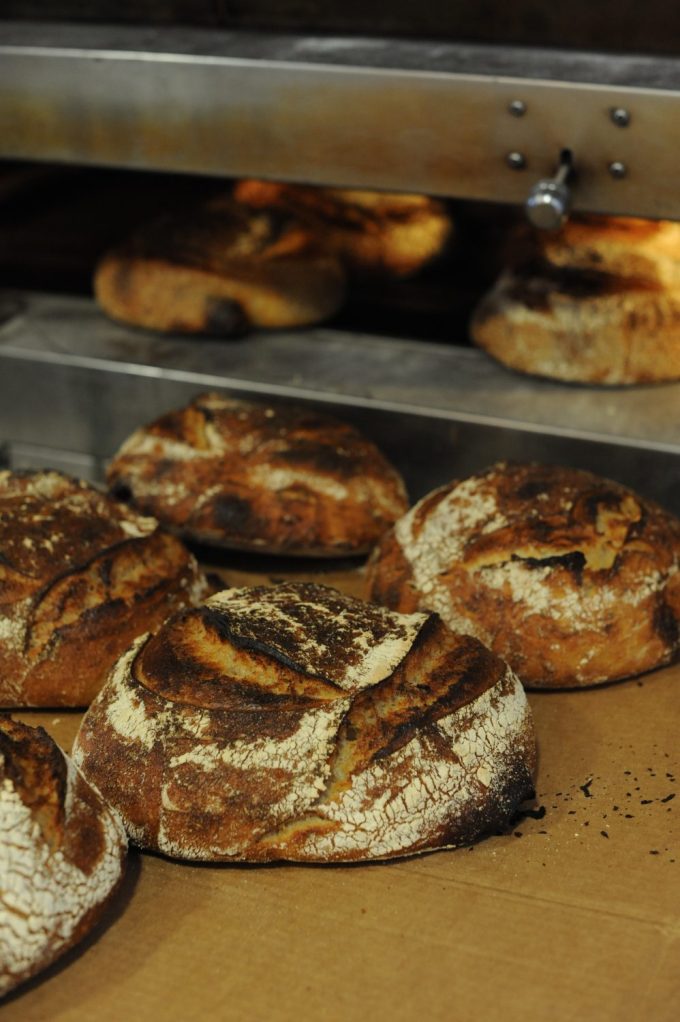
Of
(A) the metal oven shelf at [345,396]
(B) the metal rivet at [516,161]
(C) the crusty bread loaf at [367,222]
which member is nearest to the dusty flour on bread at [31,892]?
(A) the metal oven shelf at [345,396]

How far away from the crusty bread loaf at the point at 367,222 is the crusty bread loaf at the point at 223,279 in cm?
12

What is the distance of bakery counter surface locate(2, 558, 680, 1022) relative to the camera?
5.21 feet

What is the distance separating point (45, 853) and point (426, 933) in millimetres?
530

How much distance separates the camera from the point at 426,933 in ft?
5.56

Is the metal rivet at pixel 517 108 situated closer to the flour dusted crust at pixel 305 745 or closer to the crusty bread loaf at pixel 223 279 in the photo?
the crusty bread loaf at pixel 223 279

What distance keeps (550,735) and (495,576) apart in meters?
0.29

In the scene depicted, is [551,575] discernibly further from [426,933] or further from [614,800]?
[426,933]

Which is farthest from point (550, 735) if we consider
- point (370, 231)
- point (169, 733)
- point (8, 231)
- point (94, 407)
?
point (8, 231)

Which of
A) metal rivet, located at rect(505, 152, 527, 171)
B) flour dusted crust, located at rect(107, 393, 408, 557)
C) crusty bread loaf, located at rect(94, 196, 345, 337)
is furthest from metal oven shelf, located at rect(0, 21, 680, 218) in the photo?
flour dusted crust, located at rect(107, 393, 408, 557)

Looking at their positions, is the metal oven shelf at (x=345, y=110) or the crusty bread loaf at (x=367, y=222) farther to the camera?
the crusty bread loaf at (x=367, y=222)

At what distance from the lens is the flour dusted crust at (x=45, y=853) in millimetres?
1570

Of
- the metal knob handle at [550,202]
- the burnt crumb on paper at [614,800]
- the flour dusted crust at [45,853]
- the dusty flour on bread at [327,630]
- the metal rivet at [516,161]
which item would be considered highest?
the metal rivet at [516,161]

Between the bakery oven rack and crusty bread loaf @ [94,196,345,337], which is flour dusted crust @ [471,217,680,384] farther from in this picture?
crusty bread loaf @ [94,196,345,337]

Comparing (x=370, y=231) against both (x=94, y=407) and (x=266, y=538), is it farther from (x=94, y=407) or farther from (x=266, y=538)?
(x=266, y=538)
